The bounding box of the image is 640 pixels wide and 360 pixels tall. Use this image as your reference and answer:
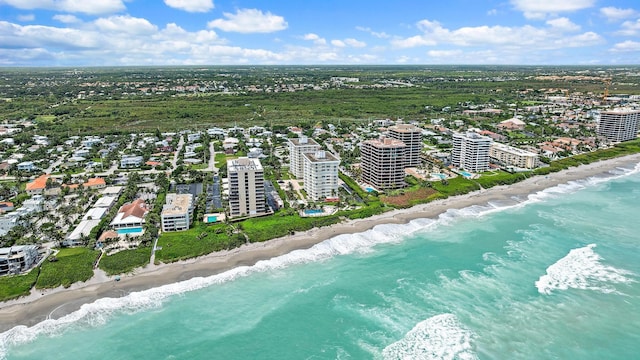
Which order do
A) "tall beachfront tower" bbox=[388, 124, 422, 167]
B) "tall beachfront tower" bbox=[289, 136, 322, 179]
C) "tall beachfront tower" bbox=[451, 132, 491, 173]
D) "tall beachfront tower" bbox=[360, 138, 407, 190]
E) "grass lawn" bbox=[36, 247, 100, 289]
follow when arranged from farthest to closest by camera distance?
1. "tall beachfront tower" bbox=[388, 124, 422, 167]
2. "tall beachfront tower" bbox=[451, 132, 491, 173]
3. "tall beachfront tower" bbox=[289, 136, 322, 179]
4. "tall beachfront tower" bbox=[360, 138, 407, 190]
5. "grass lawn" bbox=[36, 247, 100, 289]

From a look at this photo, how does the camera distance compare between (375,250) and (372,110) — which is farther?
(372,110)

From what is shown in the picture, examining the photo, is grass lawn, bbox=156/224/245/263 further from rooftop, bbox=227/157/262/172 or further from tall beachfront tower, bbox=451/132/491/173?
tall beachfront tower, bbox=451/132/491/173

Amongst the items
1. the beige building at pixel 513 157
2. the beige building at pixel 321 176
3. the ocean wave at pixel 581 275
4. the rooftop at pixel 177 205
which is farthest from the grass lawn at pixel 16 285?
the beige building at pixel 513 157

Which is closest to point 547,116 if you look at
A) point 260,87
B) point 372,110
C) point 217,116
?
point 372,110

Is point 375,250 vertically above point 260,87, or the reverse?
point 260,87

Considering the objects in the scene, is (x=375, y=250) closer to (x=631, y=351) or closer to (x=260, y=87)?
(x=631, y=351)

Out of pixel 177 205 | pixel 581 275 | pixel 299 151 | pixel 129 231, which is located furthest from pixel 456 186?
pixel 129 231

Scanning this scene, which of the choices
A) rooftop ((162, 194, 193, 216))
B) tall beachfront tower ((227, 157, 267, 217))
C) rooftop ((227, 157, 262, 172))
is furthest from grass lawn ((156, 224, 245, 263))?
rooftop ((227, 157, 262, 172))
